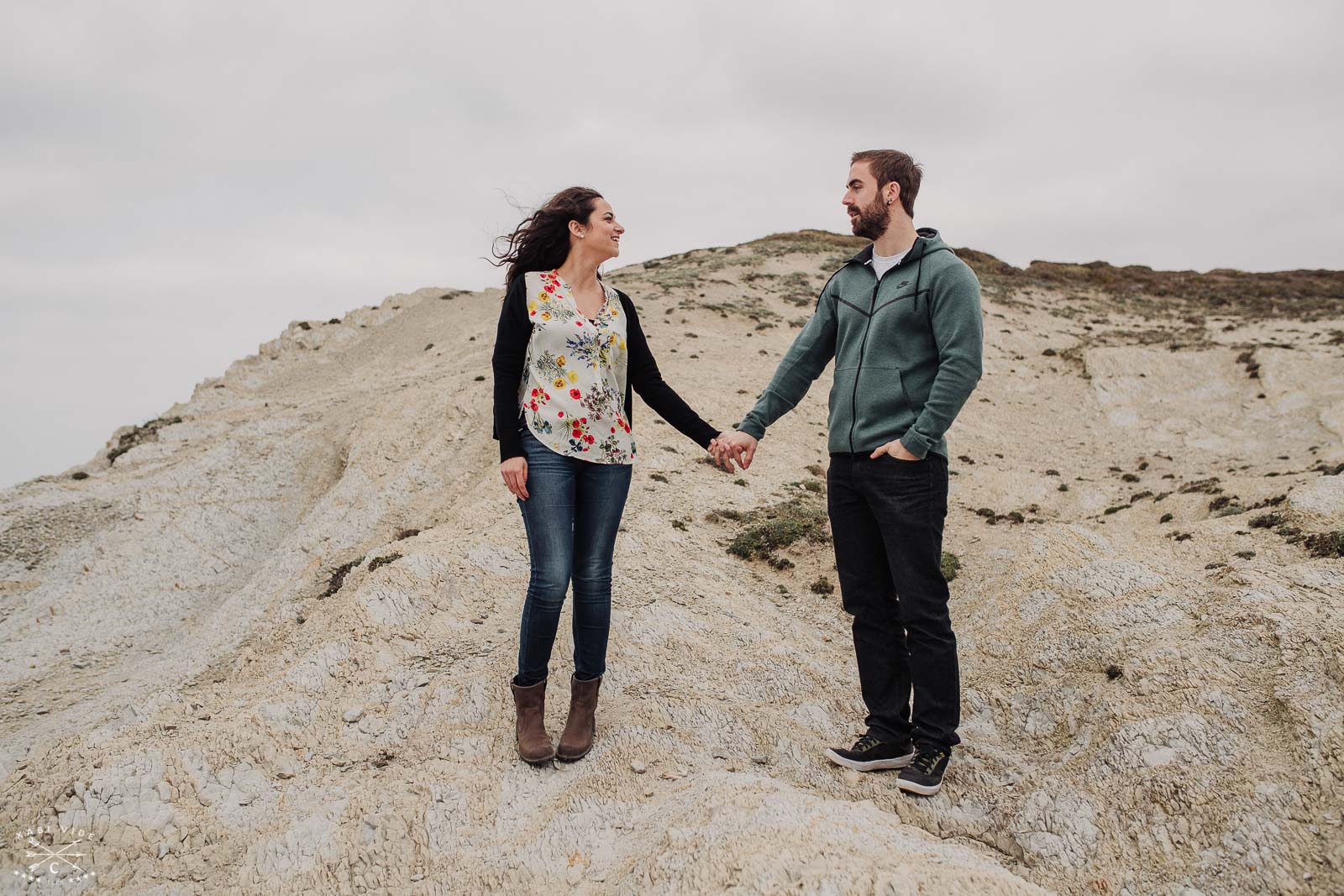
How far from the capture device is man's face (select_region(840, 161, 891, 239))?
4426 mm

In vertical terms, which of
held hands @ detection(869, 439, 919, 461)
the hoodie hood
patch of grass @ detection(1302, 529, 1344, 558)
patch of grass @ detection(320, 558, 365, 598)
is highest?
the hoodie hood

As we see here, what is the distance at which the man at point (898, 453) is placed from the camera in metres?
4.24

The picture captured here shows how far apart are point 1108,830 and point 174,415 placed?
20150 mm

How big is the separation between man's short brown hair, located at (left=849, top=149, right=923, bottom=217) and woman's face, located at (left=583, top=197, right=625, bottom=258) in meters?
1.48

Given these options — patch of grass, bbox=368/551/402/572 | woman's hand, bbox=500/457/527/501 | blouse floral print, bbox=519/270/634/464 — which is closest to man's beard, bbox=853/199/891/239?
blouse floral print, bbox=519/270/634/464

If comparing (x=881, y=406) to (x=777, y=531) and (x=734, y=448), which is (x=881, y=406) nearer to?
(x=734, y=448)

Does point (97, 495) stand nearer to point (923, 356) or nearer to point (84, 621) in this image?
point (84, 621)

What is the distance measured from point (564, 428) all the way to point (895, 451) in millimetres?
1832

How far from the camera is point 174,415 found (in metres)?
18.3

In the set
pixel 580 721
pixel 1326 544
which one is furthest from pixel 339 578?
pixel 1326 544

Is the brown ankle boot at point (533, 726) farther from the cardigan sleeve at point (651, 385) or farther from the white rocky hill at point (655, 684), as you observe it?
the cardigan sleeve at point (651, 385)

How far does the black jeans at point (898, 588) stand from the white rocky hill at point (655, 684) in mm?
459

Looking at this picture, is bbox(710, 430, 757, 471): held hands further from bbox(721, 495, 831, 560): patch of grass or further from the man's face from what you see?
bbox(721, 495, 831, 560): patch of grass

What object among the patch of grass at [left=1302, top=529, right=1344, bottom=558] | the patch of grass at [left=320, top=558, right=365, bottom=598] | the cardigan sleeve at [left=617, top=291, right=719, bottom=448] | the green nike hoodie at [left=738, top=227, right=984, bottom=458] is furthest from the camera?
the patch of grass at [left=320, top=558, right=365, bottom=598]
